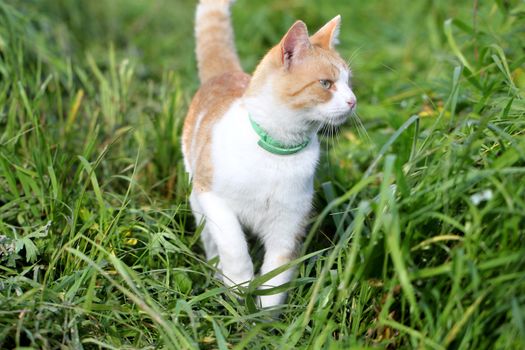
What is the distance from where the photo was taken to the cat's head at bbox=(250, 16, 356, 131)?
98.5 inches

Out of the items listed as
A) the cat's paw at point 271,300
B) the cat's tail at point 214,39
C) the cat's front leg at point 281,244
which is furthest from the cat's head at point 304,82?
the cat's tail at point 214,39

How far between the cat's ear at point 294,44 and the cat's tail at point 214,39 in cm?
87

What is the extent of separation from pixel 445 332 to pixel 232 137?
3.53 ft

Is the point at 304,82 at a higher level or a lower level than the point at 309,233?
higher

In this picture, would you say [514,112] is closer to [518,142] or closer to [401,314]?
[518,142]

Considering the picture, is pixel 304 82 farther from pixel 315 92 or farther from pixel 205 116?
pixel 205 116

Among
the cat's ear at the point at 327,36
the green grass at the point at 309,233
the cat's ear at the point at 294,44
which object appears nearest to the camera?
the green grass at the point at 309,233

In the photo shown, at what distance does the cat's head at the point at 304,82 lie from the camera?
8.21 ft

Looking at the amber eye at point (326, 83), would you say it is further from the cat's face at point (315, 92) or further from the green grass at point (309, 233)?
the green grass at point (309, 233)

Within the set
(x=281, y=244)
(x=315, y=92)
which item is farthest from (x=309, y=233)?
(x=315, y=92)

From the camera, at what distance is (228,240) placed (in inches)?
102

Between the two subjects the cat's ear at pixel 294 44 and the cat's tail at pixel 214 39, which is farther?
the cat's tail at pixel 214 39

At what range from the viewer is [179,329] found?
7.14 ft

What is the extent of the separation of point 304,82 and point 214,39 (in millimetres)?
1033
